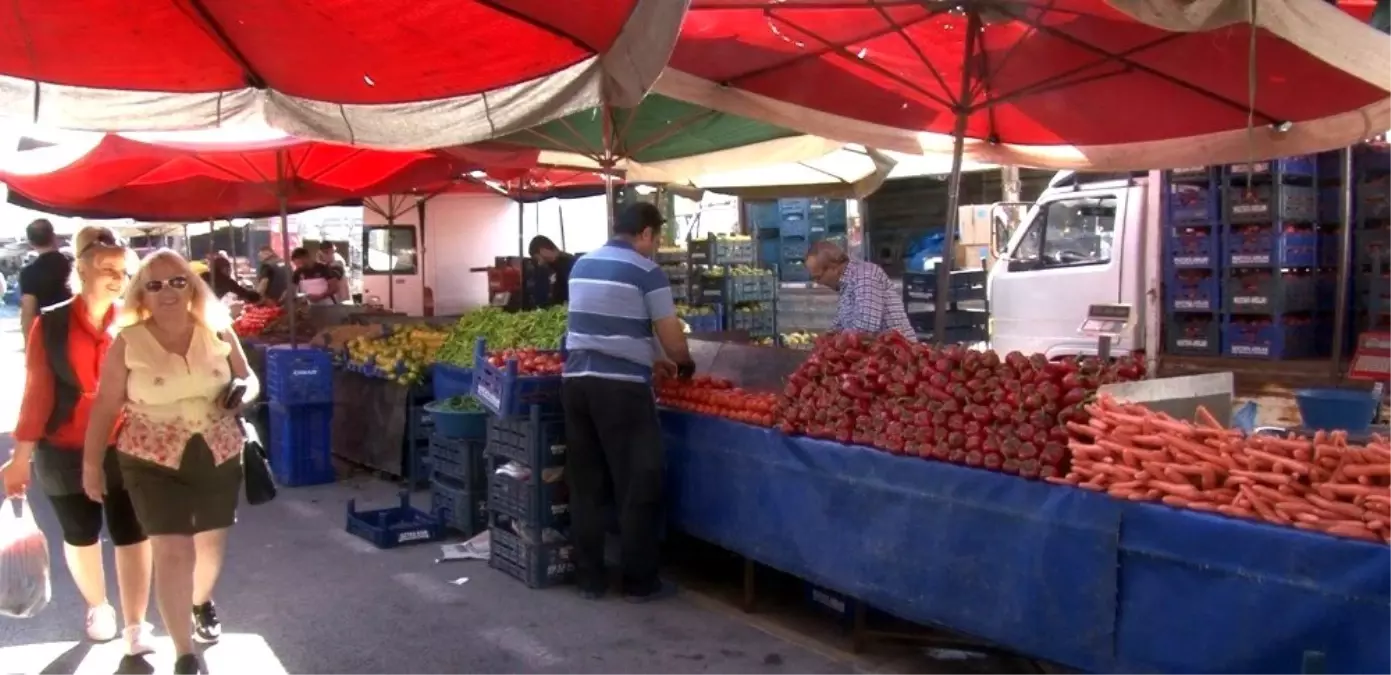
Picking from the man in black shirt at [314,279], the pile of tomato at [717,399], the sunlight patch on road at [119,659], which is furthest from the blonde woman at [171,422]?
the man in black shirt at [314,279]

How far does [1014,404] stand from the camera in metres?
4.35

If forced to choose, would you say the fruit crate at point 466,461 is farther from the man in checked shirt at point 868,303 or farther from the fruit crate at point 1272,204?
the fruit crate at point 1272,204

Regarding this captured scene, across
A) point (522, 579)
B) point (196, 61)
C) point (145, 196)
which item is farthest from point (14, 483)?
point (145, 196)

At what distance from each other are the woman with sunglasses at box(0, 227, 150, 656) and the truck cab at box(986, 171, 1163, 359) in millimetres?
7132

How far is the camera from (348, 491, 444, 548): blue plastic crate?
7.06 metres

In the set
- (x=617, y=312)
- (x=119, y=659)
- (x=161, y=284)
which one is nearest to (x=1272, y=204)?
(x=617, y=312)

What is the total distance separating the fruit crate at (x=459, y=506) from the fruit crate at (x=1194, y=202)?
618 centimetres

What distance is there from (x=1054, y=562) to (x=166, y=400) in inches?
136

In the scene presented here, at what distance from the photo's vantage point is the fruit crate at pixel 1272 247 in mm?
8695

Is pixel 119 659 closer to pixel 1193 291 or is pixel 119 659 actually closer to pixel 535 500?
pixel 535 500

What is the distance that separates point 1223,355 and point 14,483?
8503 millimetres

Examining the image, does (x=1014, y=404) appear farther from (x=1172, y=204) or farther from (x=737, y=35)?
(x=1172, y=204)

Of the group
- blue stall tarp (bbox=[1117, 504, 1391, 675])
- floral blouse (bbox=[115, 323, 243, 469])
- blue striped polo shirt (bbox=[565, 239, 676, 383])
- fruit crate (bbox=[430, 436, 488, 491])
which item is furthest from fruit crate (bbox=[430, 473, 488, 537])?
blue stall tarp (bbox=[1117, 504, 1391, 675])

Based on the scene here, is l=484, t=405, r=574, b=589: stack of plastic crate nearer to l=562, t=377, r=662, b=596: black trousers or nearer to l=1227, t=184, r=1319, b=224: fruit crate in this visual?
l=562, t=377, r=662, b=596: black trousers
